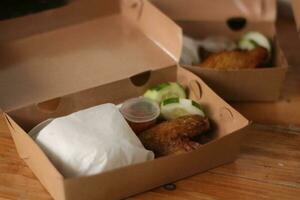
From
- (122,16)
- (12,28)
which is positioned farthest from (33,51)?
(122,16)

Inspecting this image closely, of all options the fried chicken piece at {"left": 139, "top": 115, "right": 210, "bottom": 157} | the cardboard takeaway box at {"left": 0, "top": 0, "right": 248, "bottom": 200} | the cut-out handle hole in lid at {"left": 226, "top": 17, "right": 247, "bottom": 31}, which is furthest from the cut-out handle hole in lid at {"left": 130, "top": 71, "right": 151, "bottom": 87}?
the cut-out handle hole in lid at {"left": 226, "top": 17, "right": 247, "bottom": 31}

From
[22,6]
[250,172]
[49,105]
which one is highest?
[22,6]

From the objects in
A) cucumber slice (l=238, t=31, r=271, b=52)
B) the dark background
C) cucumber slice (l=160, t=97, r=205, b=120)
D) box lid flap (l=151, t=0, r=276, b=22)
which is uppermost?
the dark background

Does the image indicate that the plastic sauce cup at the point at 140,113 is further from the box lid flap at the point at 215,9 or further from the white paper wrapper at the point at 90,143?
the box lid flap at the point at 215,9

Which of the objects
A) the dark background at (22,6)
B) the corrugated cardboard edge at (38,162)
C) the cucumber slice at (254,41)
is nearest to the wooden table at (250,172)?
the corrugated cardboard edge at (38,162)

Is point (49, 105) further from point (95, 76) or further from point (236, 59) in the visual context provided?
point (236, 59)

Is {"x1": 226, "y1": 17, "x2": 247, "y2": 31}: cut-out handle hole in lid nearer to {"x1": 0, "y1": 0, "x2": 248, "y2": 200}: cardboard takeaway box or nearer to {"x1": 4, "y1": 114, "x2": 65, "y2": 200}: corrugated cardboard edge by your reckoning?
{"x1": 0, "y1": 0, "x2": 248, "y2": 200}: cardboard takeaway box

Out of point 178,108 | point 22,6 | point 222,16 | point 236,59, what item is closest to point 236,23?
point 222,16
